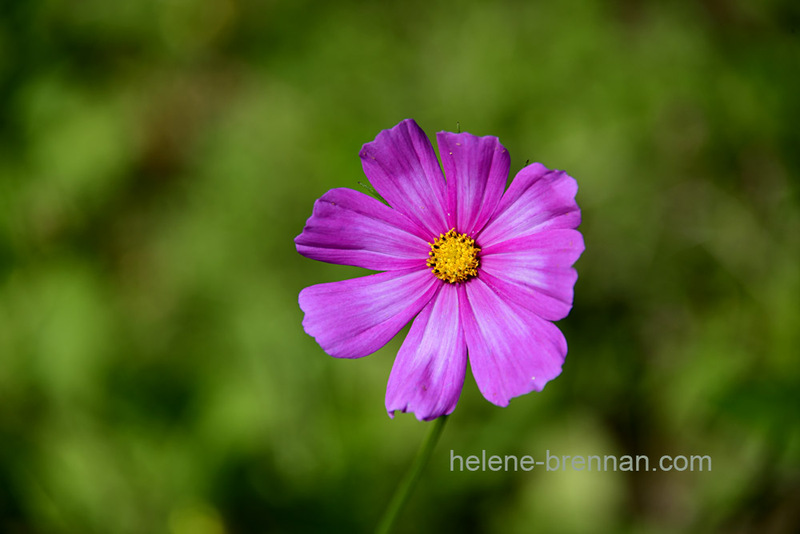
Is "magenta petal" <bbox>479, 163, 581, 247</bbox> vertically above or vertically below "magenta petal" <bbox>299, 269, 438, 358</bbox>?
above

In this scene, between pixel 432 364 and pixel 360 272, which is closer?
pixel 432 364

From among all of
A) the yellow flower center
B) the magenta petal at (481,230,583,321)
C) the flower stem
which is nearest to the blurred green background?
the flower stem

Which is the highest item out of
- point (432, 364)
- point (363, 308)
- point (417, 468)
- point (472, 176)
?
point (472, 176)

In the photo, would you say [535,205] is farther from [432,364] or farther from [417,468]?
[417,468]

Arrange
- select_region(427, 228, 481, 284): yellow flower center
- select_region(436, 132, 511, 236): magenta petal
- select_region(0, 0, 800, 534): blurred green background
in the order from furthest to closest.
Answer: select_region(0, 0, 800, 534): blurred green background < select_region(427, 228, 481, 284): yellow flower center < select_region(436, 132, 511, 236): magenta petal

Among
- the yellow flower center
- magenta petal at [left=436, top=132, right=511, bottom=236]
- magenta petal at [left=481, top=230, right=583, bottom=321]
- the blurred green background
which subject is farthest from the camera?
the blurred green background

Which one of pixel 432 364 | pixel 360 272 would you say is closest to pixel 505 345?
pixel 432 364

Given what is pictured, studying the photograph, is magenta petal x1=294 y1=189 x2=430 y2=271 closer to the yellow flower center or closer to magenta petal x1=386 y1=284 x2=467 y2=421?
the yellow flower center
